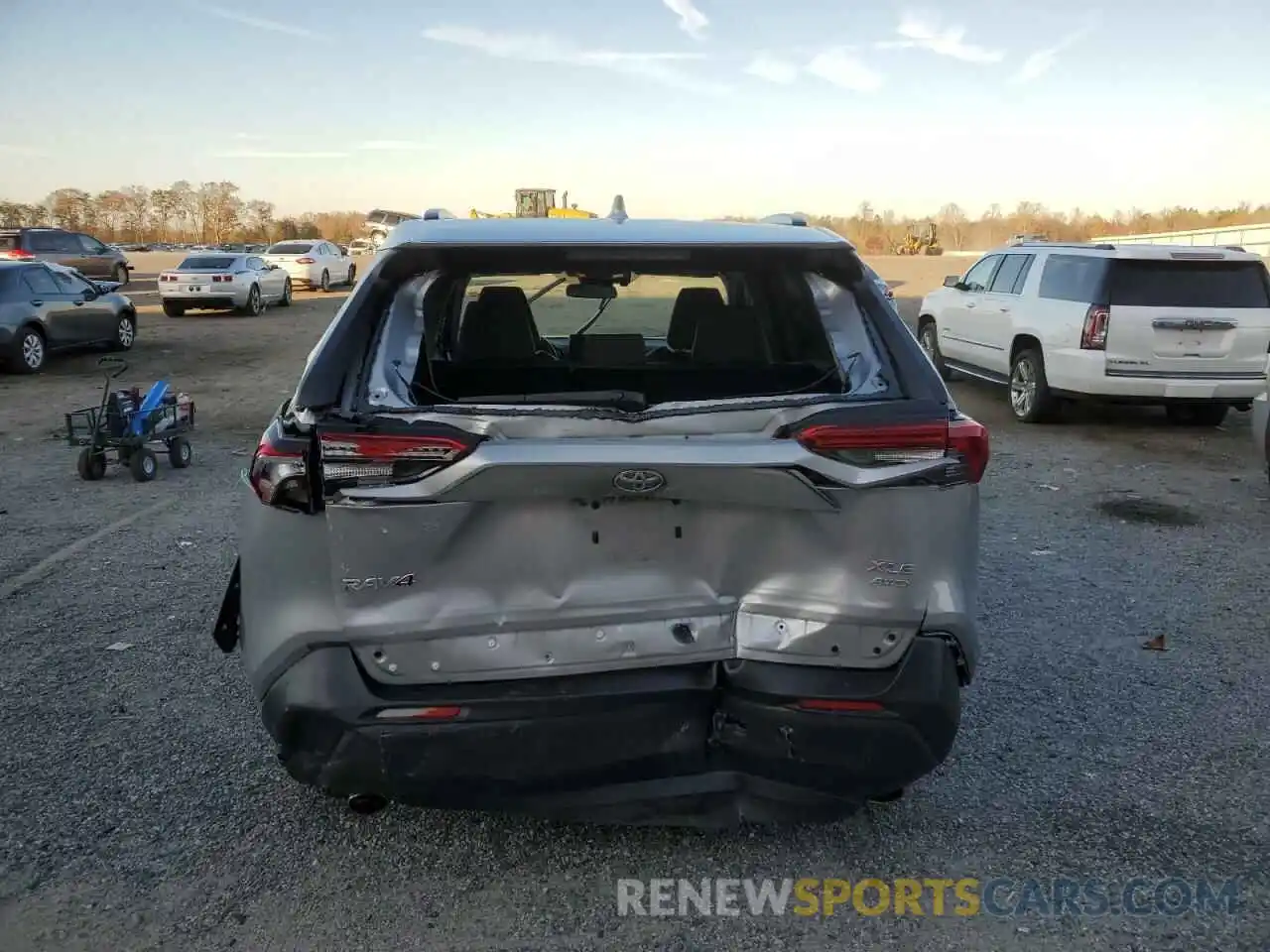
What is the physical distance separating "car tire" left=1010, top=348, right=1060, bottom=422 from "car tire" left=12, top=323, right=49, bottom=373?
512 inches

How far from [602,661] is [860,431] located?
87 centimetres

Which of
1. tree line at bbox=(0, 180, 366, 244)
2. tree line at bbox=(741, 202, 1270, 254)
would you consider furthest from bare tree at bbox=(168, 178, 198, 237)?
tree line at bbox=(741, 202, 1270, 254)

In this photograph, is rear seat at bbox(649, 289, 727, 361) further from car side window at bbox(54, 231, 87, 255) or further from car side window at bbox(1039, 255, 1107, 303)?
car side window at bbox(54, 231, 87, 255)

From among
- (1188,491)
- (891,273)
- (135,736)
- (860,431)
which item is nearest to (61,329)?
(135,736)

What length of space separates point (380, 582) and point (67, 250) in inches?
1109

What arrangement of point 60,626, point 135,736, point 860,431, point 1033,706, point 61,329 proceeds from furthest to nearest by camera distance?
point 61,329, point 60,626, point 1033,706, point 135,736, point 860,431

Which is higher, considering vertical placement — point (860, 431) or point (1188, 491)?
point (860, 431)

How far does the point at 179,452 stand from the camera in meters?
8.62

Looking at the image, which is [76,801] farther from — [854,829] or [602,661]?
A: [854,829]

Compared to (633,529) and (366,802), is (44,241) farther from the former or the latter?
(633,529)

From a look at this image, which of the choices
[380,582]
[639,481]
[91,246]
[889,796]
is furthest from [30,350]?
→ [889,796]

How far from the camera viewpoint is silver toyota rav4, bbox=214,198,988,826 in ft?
8.37

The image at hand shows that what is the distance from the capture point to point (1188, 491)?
8.00 m

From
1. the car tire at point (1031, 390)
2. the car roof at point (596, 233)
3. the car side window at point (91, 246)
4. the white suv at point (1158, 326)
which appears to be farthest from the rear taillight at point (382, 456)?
the car side window at point (91, 246)
